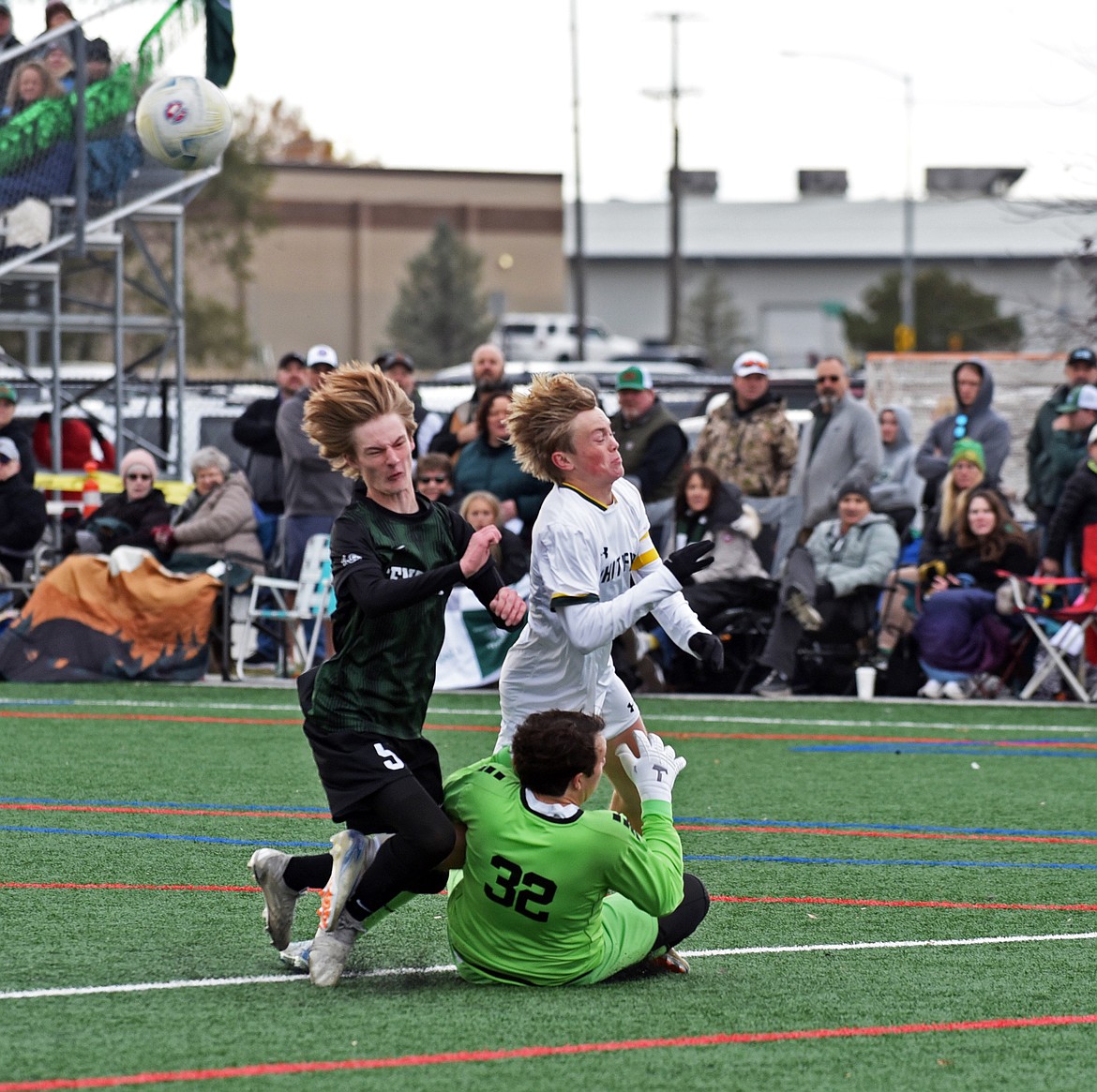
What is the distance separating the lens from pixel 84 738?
10172 mm

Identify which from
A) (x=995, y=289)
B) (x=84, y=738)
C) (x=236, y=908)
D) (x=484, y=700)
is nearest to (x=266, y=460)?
(x=484, y=700)

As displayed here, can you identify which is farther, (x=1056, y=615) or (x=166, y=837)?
(x=1056, y=615)

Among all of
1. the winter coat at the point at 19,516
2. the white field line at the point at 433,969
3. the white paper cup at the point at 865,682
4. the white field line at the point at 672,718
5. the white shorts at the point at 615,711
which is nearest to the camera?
the white field line at the point at 433,969

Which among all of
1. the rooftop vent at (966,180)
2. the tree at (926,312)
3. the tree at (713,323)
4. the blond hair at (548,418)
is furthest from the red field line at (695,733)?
the rooftop vent at (966,180)

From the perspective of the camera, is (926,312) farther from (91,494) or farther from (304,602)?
(304,602)

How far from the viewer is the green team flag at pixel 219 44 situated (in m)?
15.2

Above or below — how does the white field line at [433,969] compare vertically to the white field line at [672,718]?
above

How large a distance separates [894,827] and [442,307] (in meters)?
53.8

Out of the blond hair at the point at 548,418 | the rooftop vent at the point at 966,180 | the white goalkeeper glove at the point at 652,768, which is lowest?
the white goalkeeper glove at the point at 652,768

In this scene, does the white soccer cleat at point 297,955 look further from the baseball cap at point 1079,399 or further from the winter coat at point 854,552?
the baseball cap at point 1079,399

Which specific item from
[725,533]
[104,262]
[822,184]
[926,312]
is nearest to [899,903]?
[725,533]

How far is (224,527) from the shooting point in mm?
13250

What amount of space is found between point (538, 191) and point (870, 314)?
39.4ft

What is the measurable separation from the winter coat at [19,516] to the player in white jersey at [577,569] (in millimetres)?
8070
